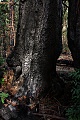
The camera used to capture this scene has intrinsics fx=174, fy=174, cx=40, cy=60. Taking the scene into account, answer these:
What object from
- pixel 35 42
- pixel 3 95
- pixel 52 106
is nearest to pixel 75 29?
pixel 35 42

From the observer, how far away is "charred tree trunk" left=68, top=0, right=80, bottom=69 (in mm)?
3738

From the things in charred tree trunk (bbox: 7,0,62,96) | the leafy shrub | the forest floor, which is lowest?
the forest floor

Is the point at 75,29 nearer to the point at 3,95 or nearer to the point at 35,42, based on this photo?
the point at 35,42

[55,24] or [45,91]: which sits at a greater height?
[55,24]

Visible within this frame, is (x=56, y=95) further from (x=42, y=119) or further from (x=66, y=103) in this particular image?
(x=42, y=119)

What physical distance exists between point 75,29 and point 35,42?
101 centimetres

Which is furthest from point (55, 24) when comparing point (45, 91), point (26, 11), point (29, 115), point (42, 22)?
→ point (29, 115)

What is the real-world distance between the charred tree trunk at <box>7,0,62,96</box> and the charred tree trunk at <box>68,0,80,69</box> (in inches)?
16.7

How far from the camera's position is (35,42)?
3.43 metres

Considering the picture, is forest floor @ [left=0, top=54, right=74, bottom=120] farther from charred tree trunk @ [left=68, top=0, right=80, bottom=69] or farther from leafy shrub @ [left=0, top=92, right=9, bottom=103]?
charred tree trunk @ [left=68, top=0, right=80, bottom=69]

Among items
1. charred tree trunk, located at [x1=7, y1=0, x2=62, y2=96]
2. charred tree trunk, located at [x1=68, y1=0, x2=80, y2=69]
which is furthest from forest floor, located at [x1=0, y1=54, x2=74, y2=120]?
charred tree trunk, located at [x1=68, y1=0, x2=80, y2=69]

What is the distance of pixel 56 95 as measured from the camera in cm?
369

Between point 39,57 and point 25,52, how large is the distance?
305 mm

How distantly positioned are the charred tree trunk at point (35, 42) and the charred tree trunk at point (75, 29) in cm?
42
